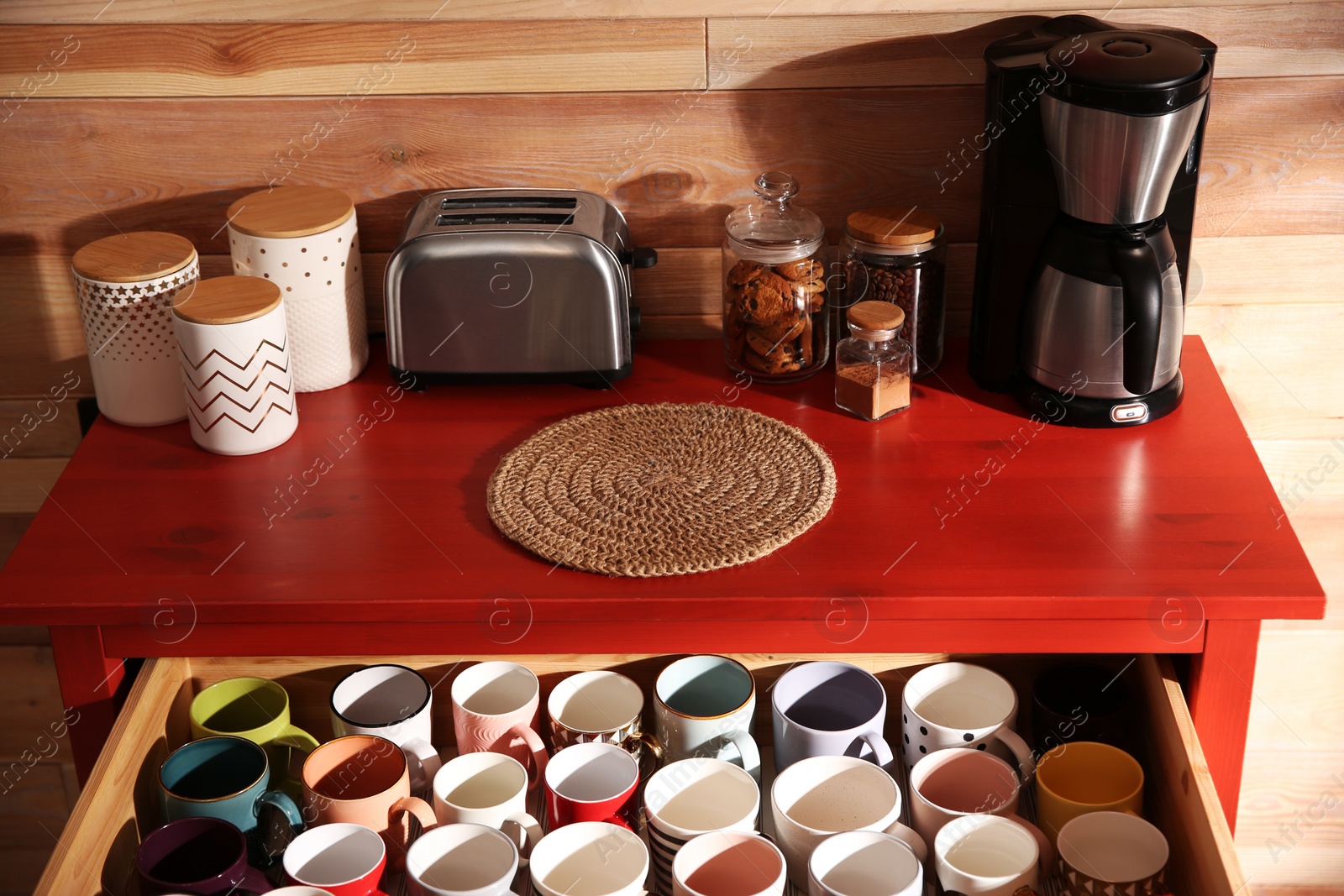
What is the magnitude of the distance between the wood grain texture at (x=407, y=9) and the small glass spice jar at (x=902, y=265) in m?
0.21

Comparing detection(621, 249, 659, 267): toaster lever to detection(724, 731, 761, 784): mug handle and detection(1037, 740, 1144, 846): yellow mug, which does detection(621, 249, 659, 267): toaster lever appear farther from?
detection(1037, 740, 1144, 846): yellow mug

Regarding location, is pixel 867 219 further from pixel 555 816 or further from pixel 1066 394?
pixel 555 816

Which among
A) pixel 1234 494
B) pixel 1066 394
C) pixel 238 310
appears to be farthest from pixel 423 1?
pixel 1234 494

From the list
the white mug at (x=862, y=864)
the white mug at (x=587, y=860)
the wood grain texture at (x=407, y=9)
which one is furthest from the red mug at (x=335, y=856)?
the wood grain texture at (x=407, y=9)

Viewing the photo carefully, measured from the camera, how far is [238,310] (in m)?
1.08

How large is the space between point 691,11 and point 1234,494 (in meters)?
0.70

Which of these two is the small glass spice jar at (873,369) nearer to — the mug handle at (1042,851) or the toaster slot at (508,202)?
the toaster slot at (508,202)

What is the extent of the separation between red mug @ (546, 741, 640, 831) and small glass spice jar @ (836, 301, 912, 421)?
418 millimetres

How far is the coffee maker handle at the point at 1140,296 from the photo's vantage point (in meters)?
1.02

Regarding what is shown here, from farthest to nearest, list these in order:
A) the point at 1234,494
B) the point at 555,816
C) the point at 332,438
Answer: the point at 332,438 → the point at 1234,494 → the point at 555,816

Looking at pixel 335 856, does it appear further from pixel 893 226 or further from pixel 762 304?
pixel 893 226

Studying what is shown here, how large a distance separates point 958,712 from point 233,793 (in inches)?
24.3

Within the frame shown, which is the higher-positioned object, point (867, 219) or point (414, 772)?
point (867, 219)

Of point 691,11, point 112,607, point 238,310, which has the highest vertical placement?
point 691,11
